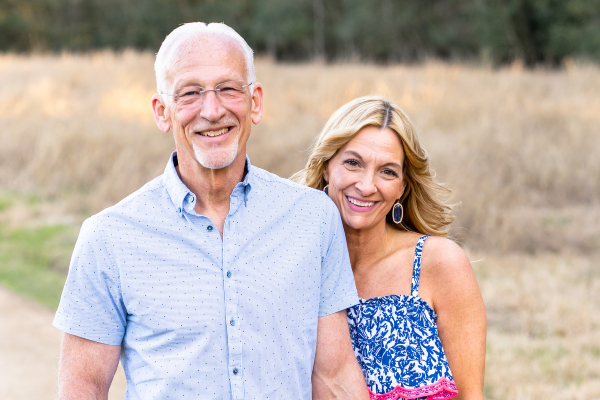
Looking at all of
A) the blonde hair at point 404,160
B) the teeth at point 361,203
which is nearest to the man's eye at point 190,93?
the blonde hair at point 404,160

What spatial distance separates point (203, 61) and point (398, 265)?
1.20 meters

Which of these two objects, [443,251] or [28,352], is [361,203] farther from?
[28,352]

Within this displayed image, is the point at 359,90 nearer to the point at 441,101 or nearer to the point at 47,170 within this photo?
the point at 441,101

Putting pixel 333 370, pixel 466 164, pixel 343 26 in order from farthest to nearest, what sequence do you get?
pixel 343 26, pixel 466 164, pixel 333 370

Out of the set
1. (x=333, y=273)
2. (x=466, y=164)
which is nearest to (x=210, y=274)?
(x=333, y=273)

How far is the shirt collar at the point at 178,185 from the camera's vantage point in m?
2.15

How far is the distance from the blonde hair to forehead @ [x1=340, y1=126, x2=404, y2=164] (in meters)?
0.02

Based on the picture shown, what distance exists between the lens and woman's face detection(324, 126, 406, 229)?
2689 millimetres

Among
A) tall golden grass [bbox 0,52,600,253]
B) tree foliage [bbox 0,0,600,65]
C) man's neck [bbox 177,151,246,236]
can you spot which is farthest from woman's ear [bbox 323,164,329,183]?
tree foliage [bbox 0,0,600,65]

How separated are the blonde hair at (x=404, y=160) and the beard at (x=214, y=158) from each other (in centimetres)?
71

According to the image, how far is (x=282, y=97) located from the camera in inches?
543

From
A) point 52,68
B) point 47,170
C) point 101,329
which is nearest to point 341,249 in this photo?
point 101,329

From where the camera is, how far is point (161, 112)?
228 cm

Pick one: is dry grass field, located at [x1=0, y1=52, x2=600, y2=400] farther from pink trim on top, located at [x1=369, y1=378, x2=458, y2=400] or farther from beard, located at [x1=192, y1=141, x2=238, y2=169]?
beard, located at [x1=192, y1=141, x2=238, y2=169]
